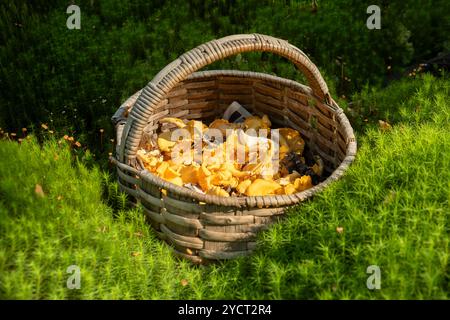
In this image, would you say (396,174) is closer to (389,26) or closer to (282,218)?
(282,218)

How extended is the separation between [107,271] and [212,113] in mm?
2197

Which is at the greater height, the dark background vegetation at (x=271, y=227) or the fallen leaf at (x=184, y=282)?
the dark background vegetation at (x=271, y=227)

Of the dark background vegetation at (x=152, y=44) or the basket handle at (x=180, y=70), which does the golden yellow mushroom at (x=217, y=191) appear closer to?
the basket handle at (x=180, y=70)

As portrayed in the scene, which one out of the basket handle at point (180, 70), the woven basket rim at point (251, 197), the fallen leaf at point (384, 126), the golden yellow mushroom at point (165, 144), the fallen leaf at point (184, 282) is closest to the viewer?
the fallen leaf at point (184, 282)

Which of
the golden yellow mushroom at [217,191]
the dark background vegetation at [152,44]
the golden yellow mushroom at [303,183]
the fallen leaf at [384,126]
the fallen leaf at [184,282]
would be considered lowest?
the fallen leaf at [184,282]

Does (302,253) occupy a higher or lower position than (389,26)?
lower

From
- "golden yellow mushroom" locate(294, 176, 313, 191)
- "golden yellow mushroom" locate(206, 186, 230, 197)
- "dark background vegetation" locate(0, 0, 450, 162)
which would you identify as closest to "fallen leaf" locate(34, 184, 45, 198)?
"golden yellow mushroom" locate(206, 186, 230, 197)

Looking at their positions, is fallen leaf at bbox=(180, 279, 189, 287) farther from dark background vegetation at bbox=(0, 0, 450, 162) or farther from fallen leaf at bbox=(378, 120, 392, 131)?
dark background vegetation at bbox=(0, 0, 450, 162)

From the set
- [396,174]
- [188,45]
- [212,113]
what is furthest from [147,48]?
[396,174]

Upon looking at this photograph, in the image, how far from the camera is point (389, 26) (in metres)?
5.89

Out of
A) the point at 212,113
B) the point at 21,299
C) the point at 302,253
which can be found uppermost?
the point at 212,113

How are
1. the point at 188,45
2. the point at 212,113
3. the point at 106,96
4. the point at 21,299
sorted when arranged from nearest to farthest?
the point at 21,299
the point at 212,113
the point at 106,96
the point at 188,45

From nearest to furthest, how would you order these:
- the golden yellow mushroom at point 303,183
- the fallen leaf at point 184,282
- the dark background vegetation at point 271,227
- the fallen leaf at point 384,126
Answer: the dark background vegetation at point 271,227, the fallen leaf at point 184,282, the golden yellow mushroom at point 303,183, the fallen leaf at point 384,126

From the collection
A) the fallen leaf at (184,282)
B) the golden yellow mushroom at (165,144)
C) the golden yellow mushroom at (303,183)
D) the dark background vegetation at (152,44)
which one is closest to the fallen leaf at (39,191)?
the fallen leaf at (184,282)
